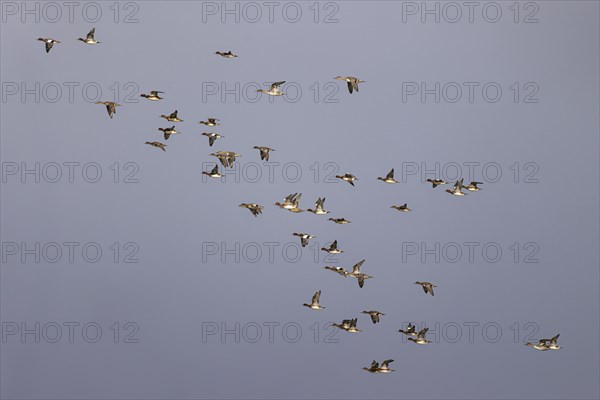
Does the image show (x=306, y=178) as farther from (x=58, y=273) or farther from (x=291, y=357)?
(x=58, y=273)

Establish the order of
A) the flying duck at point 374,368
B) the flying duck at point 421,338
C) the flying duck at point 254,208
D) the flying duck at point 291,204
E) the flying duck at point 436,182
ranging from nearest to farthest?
1. the flying duck at point 291,204
2. the flying duck at point 254,208
3. the flying duck at point 374,368
4. the flying duck at point 436,182
5. the flying duck at point 421,338

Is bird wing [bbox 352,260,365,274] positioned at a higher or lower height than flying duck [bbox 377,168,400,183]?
lower

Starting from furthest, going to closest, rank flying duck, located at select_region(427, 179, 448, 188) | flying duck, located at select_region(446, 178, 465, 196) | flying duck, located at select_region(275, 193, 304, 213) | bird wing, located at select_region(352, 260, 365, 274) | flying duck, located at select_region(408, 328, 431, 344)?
flying duck, located at select_region(408, 328, 431, 344) < flying duck, located at select_region(446, 178, 465, 196) < bird wing, located at select_region(352, 260, 365, 274) < flying duck, located at select_region(427, 179, 448, 188) < flying duck, located at select_region(275, 193, 304, 213)

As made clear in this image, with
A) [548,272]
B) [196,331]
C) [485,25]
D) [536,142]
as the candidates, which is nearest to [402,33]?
[485,25]

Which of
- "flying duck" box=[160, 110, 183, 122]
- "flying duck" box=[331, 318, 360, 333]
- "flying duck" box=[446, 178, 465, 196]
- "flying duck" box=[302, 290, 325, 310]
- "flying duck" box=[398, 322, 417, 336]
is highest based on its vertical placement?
"flying duck" box=[160, 110, 183, 122]

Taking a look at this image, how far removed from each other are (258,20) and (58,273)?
438 centimetres

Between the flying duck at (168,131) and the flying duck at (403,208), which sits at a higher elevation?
the flying duck at (168,131)

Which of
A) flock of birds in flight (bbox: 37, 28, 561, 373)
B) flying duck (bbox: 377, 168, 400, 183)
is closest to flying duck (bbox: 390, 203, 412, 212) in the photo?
flock of birds in flight (bbox: 37, 28, 561, 373)

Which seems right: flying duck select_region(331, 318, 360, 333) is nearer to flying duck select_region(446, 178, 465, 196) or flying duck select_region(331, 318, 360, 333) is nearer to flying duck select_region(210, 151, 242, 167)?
flying duck select_region(446, 178, 465, 196)

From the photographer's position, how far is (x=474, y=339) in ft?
55.4

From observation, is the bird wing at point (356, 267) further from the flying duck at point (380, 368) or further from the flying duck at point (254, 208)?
the flying duck at point (254, 208)

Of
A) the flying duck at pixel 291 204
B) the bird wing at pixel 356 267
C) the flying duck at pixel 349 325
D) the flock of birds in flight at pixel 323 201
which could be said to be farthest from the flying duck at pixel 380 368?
the flying duck at pixel 291 204

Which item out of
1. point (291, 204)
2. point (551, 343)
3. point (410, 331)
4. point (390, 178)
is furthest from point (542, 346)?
point (291, 204)

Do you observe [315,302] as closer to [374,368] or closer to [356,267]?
[356,267]
